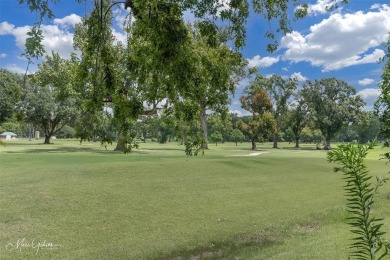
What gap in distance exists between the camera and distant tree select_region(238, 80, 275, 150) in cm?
5144

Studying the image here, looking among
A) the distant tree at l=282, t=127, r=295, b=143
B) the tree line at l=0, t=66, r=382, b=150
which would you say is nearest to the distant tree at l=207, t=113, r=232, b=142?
the tree line at l=0, t=66, r=382, b=150

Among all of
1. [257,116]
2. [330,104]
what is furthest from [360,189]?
[330,104]

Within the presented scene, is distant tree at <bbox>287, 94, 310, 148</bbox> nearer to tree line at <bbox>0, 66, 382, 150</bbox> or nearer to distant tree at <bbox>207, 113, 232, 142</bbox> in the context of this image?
tree line at <bbox>0, 66, 382, 150</bbox>

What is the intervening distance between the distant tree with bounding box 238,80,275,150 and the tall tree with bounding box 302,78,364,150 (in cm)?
1605

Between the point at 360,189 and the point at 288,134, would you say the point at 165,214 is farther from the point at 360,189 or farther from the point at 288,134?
the point at 288,134

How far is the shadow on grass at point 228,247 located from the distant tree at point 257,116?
43.2 meters

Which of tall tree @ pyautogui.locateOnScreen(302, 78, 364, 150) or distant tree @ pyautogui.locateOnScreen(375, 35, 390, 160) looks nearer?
distant tree @ pyautogui.locateOnScreen(375, 35, 390, 160)

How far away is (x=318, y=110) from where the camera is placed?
2655 inches

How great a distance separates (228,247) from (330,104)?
2493 inches

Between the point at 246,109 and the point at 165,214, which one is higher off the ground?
the point at 246,109

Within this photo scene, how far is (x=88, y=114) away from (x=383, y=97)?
5248 millimetres

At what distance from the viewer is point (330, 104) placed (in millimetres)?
65188

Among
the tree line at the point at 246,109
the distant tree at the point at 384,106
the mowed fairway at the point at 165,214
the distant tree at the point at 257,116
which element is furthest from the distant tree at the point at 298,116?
the distant tree at the point at 384,106

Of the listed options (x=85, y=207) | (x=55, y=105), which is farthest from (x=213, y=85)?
(x=55, y=105)
